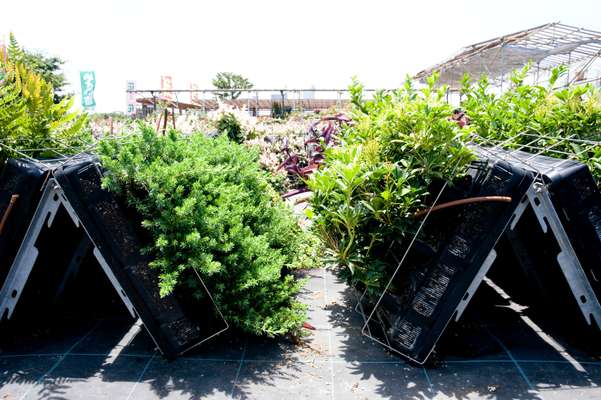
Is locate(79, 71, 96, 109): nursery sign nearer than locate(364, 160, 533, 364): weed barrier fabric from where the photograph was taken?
No

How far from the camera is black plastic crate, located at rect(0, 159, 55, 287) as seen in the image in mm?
2766

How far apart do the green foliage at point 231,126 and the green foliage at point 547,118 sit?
5.66 m

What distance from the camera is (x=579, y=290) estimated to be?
111 inches

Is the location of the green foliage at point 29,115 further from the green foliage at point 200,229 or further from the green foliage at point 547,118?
the green foliage at point 547,118

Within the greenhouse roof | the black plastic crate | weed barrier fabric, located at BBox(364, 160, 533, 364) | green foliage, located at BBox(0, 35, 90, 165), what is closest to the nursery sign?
the greenhouse roof

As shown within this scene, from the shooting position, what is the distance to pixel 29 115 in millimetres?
3271

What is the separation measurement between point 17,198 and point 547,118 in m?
4.17

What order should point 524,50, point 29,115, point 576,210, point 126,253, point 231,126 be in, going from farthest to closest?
point 524,50
point 231,126
point 29,115
point 126,253
point 576,210

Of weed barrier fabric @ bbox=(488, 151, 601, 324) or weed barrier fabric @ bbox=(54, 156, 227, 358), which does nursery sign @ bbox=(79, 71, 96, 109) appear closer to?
weed barrier fabric @ bbox=(54, 156, 227, 358)

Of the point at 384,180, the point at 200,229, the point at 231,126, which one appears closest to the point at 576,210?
the point at 384,180

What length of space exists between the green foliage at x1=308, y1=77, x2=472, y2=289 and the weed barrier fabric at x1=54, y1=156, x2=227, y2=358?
1.23 meters

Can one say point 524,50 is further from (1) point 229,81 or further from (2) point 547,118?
(1) point 229,81

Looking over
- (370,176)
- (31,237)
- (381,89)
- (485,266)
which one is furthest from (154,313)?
(381,89)

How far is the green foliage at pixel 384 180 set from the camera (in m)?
2.84
